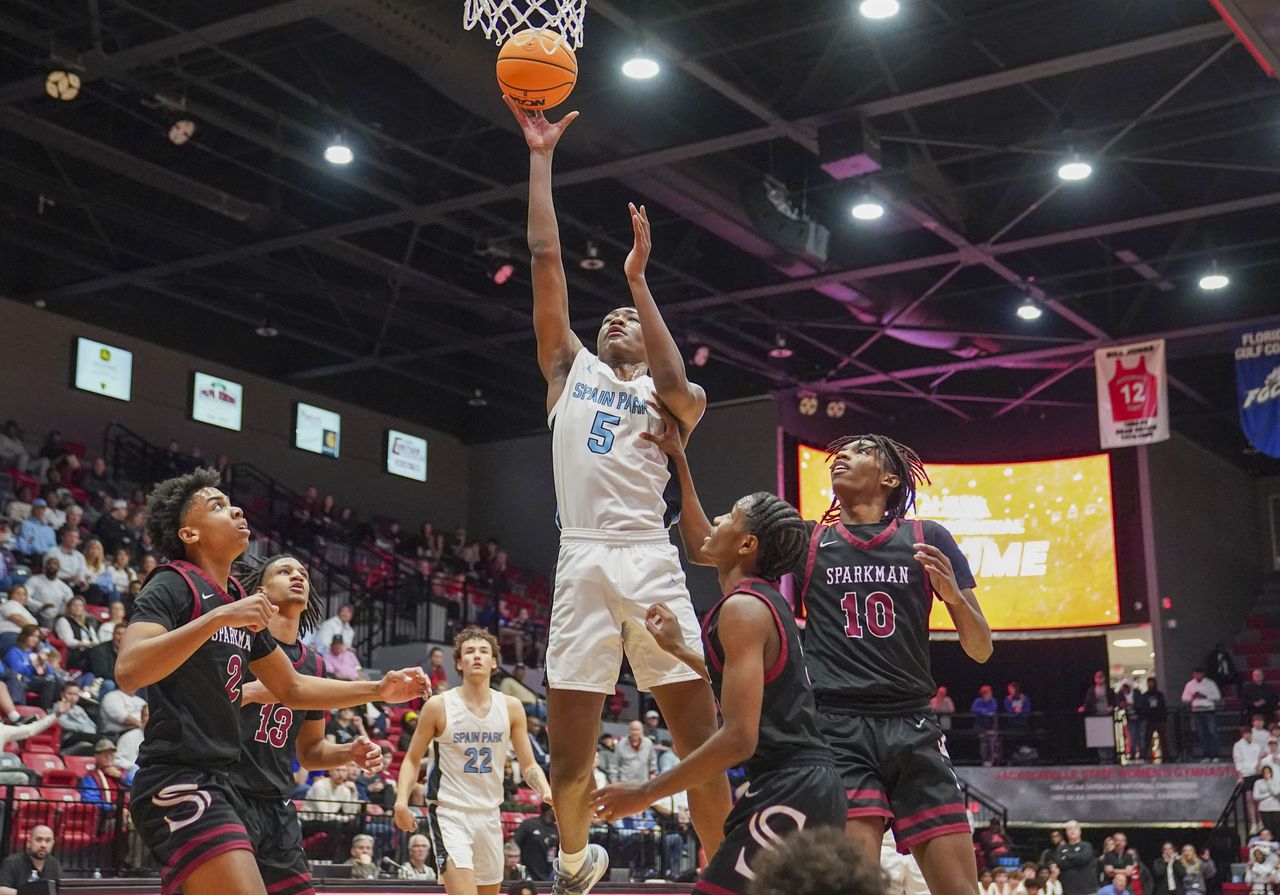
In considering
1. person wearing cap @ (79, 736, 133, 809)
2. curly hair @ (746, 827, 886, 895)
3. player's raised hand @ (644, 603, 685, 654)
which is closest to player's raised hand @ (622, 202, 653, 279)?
player's raised hand @ (644, 603, 685, 654)

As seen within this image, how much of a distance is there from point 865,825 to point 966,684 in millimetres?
26409

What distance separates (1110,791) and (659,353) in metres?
21.0

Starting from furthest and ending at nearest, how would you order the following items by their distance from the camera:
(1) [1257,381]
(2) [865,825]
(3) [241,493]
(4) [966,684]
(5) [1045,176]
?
1. (4) [966,684]
2. (3) [241,493]
3. (1) [1257,381]
4. (5) [1045,176]
5. (2) [865,825]

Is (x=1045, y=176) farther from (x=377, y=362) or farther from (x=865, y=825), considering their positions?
(x=865, y=825)

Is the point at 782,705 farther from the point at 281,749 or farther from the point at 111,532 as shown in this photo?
the point at 111,532

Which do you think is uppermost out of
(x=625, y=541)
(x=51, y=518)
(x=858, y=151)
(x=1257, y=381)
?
(x=858, y=151)

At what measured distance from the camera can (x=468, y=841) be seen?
30.4 ft

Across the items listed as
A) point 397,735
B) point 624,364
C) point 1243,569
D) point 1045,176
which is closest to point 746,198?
point 1045,176

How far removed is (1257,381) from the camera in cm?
2184

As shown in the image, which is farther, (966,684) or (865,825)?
(966,684)

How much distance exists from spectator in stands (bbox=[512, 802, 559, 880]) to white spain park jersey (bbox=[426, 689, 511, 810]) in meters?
4.53

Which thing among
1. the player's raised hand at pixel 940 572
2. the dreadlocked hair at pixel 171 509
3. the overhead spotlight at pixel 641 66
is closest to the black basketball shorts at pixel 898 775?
the player's raised hand at pixel 940 572

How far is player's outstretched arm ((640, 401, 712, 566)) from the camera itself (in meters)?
5.77

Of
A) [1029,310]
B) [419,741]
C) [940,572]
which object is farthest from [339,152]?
[940,572]
